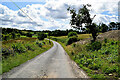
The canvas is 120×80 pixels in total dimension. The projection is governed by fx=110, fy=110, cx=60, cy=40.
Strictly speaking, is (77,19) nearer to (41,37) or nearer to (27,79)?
(27,79)

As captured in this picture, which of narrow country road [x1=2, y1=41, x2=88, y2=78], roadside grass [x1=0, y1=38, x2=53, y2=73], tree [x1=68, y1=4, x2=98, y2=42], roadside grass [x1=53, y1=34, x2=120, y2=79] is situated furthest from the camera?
tree [x1=68, y1=4, x2=98, y2=42]

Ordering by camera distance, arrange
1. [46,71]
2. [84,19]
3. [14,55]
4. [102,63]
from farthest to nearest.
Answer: [84,19]
[14,55]
[102,63]
[46,71]

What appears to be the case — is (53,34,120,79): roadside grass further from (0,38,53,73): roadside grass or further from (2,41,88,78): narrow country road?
(0,38,53,73): roadside grass

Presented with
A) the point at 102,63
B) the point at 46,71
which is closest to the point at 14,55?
the point at 46,71

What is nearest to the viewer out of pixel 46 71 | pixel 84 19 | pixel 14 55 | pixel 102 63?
pixel 46 71

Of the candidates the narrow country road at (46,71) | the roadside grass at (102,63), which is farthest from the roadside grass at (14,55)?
the roadside grass at (102,63)

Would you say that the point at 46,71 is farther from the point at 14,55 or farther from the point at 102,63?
the point at 14,55

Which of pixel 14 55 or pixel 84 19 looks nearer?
pixel 14 55

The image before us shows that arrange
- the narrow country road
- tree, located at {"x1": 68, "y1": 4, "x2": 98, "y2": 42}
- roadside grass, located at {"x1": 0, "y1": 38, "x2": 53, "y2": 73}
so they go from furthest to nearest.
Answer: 1. tree, located at {"x1": 68, "y1": 4, "x2": 98, "y2": 42}
2. roadside grass, located at {"x1": 0, "y1": 38, "x2": 53, "y2": 73}
3. the narrow country road

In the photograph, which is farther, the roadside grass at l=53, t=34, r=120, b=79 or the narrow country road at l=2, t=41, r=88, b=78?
the roadside grass at l=53, t=34, r=120, b=79

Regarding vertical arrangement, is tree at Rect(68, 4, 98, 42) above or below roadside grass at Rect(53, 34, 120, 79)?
above

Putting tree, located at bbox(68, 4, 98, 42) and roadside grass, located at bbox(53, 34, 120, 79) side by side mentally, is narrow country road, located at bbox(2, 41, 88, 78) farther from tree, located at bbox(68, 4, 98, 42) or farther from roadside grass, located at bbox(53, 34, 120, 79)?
tree, located at bbox(68, 4, 98, 42)

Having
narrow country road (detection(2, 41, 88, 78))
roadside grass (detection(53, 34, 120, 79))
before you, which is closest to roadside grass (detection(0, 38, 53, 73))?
narrow country road (detection(2, 41, 88, 78))

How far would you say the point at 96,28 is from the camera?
29391 mm
